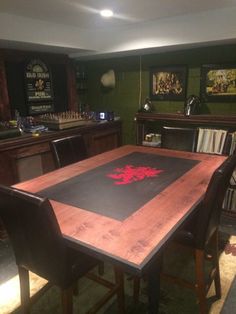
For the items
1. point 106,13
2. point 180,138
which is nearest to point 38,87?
point 106,13

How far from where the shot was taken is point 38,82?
11.4 ft

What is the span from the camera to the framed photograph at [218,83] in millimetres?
3033

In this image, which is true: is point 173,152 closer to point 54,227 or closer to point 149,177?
point 149,177

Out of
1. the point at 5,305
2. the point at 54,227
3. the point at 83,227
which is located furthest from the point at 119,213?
the point at 5,305

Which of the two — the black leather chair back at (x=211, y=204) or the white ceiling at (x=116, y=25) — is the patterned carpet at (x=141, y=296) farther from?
the white ceiling at (x=116, y=25)

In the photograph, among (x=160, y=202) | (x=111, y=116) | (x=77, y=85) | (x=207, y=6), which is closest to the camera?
(x=160, y=202)

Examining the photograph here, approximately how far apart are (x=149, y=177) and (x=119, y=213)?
2.00ft

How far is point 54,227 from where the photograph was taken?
1212 mm

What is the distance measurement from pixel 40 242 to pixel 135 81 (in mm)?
2980

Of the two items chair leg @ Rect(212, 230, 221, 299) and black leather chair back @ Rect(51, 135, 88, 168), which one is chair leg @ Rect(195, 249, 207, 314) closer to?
chair leg @ Rect(212, 230, 221, 299)

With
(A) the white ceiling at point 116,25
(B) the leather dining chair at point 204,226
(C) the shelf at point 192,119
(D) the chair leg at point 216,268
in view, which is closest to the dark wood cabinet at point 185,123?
(C) the shelf at point 192,119

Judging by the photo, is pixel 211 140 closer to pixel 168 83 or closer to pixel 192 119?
pixel 192 119

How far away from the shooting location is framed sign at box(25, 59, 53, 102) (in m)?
3.36

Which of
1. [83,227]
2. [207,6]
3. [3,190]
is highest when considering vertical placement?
[207,6]
